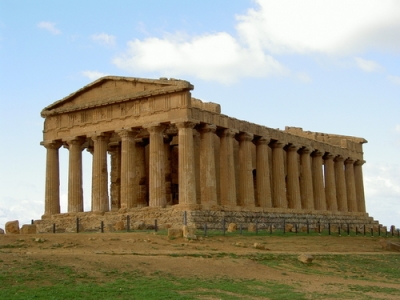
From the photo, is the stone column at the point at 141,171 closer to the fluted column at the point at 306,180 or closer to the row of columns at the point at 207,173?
the row of columns at the point at 207,173

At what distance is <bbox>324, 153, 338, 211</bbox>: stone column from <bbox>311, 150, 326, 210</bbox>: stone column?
1.87 metres

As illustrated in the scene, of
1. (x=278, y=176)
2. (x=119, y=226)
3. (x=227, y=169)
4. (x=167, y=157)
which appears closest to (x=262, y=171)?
(x=278, y=176)

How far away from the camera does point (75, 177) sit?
55938 millimetres

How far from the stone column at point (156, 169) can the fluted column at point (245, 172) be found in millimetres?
7968

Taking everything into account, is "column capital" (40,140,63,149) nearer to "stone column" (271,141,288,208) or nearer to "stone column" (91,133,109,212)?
"stone column" (91,133,109,212)

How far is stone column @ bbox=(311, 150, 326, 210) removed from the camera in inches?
2680

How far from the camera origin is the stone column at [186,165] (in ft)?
161

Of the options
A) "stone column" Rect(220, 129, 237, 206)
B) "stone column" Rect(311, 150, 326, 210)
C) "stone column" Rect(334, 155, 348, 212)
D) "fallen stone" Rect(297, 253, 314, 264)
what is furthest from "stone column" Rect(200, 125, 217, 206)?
"stone column" Rect(334, 155, 348, 212)

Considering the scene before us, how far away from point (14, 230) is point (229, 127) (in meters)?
19.7

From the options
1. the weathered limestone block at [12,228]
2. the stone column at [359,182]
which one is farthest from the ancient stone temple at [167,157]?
the stone column at [359,182]

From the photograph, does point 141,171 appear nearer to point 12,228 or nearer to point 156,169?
point 156,169

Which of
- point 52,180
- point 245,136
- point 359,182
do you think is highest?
point 245,136

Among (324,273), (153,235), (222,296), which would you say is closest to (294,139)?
(153,235)

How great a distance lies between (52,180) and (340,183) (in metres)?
32.1
